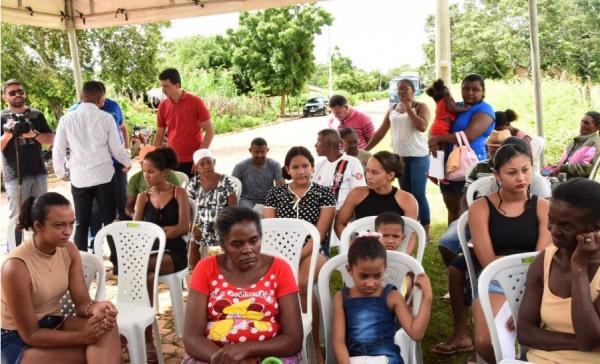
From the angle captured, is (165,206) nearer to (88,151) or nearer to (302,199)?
(302,199)

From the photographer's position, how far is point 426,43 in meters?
37.1

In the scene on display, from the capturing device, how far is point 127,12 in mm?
6309

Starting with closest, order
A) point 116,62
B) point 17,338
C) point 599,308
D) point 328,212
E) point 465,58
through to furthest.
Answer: point 599,308, point 17,338, point 328,212, point 116,62, point 465,58

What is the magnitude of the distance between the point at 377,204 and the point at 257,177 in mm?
1655

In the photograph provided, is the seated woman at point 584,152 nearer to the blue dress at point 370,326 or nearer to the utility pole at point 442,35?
the utility pole at point 442,35

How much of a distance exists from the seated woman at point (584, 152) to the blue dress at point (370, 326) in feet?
11.5

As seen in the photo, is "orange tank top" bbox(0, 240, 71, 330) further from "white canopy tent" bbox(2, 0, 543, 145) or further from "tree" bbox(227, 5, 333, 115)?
"tree" bbox(227, 5, 333, 115)

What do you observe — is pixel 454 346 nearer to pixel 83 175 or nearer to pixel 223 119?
pixel 83 175

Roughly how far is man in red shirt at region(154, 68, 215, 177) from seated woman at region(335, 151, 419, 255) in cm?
224

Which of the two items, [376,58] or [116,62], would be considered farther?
[376,58]

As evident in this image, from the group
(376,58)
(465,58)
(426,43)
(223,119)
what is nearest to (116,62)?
(223,119)

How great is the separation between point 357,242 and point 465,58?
27.9 m

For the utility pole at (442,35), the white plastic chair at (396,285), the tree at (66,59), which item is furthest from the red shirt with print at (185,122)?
the tree at (66,59)

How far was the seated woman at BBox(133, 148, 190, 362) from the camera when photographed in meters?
3.76
